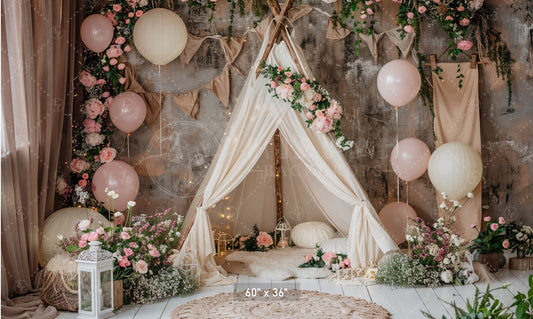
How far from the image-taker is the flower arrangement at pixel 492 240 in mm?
5273

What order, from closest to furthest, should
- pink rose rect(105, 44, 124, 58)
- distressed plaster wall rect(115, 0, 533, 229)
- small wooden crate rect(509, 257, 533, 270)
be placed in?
small wooden crate rect(509, 257, 533, 270), pink rose rect(105, 44, 124, 58), distressed plaster wall rect(115, 0, 533, 229)

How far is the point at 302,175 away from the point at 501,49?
7.44ft

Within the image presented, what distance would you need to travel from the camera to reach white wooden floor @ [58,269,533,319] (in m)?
4.12

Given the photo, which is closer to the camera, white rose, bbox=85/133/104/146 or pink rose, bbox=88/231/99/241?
pink rose, bbox=88/231/99/241

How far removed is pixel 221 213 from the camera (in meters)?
5.88

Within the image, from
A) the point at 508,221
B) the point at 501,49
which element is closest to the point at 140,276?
the point at 508,221

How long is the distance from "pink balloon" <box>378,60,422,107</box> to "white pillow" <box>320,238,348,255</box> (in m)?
1.28

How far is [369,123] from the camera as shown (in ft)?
19.4

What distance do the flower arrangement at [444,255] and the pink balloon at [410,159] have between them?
65 centimetres

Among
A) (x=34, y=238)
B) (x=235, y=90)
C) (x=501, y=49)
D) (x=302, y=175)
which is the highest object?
(x=501, y=49)

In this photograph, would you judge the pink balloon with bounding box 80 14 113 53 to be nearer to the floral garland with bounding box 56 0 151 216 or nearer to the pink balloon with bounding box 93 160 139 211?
the floral garland with bounding box 56 0 151 216

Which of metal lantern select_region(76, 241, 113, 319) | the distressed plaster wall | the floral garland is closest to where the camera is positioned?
metal lantern select_region(76, 241, 113, 319)

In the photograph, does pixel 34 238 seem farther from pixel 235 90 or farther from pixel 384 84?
pixel 384 84

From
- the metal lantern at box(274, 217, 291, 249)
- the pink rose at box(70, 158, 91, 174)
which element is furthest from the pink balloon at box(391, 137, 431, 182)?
the pink rose at box(70, 158, 91, 174)
